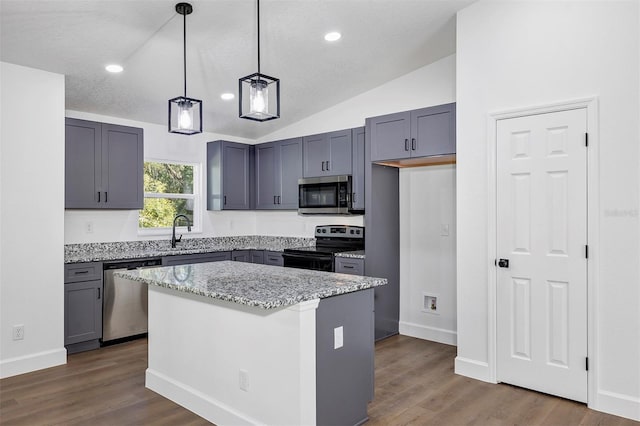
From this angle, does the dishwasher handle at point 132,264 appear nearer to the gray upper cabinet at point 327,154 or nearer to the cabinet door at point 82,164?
the cabinet door at point 82,164

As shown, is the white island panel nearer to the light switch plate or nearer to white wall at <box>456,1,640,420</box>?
the light switch plate

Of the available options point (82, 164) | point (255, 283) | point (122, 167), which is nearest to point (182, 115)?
point (255, 283)

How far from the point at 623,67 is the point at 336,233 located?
3.16m

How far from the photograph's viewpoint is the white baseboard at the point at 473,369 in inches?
136

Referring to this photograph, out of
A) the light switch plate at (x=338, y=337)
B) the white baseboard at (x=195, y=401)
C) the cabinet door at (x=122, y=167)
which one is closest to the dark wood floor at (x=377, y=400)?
the white baseboard at (x=195, y=401)

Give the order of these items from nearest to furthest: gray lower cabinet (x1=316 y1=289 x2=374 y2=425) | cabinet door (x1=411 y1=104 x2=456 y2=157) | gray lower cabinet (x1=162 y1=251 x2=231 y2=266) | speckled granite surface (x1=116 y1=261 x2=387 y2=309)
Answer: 1. speckled granite surface (x1=116 y1=261 x2=387 y2=309)
2. gray lower cabinet (x1=316 y1=289 x2=374 y2=425)
3. cabinet door (x1=411 y1=104 x2=456 y2=157)
4. gray lower cabinet (x1=162 y1=251 x2=231 y2=266)

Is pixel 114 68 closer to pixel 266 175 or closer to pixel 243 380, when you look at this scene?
pixel 266 175

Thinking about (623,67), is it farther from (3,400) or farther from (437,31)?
(3,400)

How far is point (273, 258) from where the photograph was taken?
5367mm

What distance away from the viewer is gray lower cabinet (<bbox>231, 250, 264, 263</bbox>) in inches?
215

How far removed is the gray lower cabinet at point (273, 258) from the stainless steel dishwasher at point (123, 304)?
131 cm

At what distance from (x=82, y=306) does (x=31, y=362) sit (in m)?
0.63

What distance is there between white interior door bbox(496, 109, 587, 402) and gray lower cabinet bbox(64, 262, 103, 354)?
3636 mm

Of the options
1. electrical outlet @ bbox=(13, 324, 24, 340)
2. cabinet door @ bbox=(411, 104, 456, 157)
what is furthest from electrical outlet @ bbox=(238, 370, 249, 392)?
cabinet door @ bbox=(411, 104, 456, 157)
